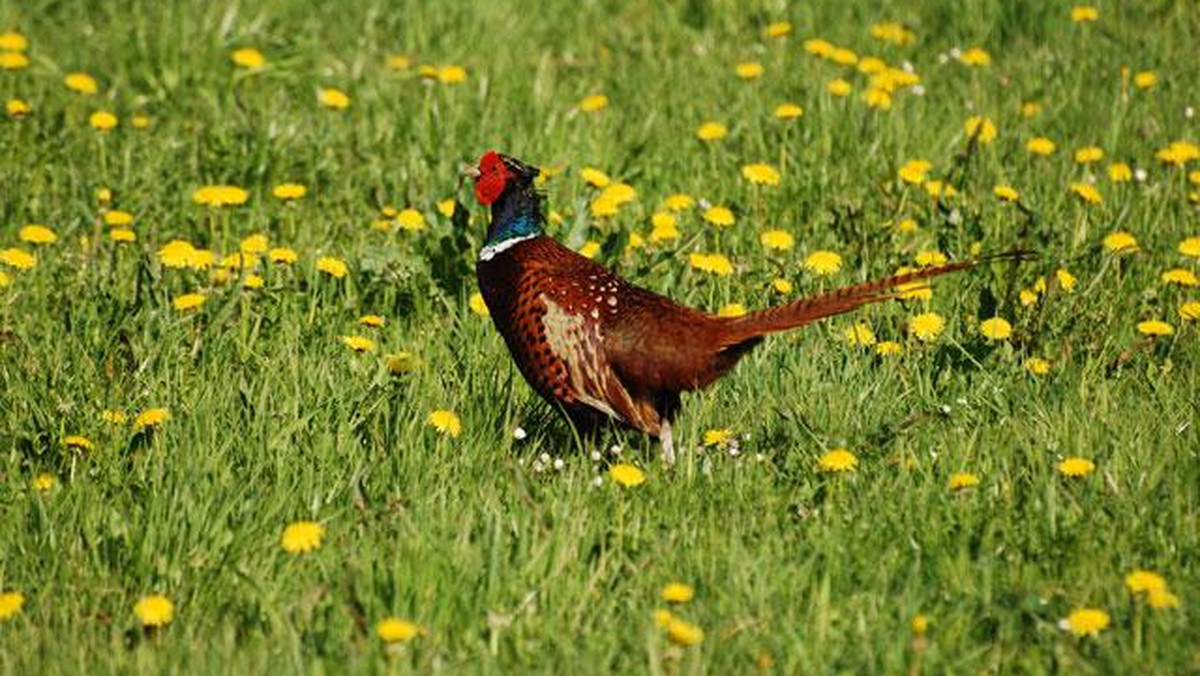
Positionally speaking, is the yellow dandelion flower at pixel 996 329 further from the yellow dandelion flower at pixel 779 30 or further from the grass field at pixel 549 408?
the yellow dandelion flower at pixel 779 30

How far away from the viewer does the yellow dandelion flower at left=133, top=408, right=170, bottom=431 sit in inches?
171

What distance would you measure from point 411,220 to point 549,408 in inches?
39.6

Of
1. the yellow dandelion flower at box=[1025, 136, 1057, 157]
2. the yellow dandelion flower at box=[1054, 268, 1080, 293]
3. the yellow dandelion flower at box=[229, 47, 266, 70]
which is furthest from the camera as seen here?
the yellow dandelion flower at box=[229, 47, 266, 70]

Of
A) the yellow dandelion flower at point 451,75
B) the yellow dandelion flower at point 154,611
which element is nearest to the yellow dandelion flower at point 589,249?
the yellow dandelion flower at point 451,75

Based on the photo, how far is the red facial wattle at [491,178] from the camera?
4746 millimetres

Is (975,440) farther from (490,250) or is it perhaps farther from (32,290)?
(32,290)

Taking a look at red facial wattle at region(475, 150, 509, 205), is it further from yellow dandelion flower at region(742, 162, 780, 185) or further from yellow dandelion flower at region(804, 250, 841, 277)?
yellow dandelion flower at region(742, 162, 780, 185)

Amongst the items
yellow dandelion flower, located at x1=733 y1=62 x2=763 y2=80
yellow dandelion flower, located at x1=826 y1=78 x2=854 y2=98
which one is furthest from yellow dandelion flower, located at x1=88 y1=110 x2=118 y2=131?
yellow dandelion flower, located at x1=826 y1=78 x2=854 y2=98

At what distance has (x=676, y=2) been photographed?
7.89 m

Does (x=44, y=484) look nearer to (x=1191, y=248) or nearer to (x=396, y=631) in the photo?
(x=396, y=631)

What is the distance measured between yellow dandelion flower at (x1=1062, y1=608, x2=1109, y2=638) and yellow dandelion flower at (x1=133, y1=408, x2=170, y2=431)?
6.85 feet

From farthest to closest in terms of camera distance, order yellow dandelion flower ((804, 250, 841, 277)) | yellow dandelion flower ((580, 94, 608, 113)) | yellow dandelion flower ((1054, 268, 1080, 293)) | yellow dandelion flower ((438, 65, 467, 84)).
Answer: yellow dandelion flower ((438, 65, 467, 84)) < yellow dandelion flower ((580, 94, 608, 113)) < yellow dandelion flower ((804, 250, 841, 277)) < yellow dandelion flower ((1054, 268, 1080, 293))

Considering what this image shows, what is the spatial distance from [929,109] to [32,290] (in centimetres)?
325

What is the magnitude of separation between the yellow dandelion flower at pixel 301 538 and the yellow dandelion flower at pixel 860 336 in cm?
177
